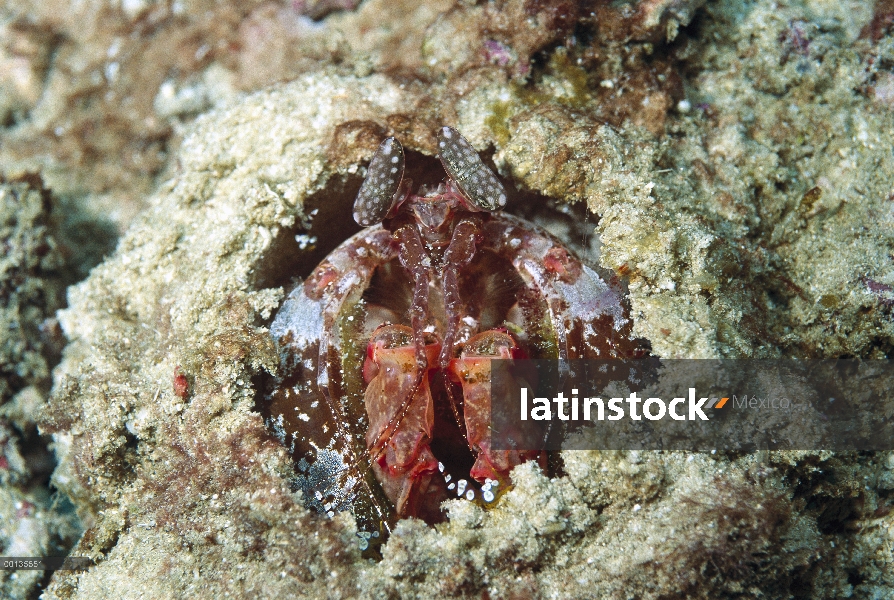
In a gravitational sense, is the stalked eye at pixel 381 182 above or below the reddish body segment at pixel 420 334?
above

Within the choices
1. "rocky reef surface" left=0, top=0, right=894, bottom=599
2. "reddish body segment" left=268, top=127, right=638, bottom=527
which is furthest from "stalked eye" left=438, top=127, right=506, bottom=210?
"rocky reef surface" left=0, top=0, right=894, bottom=599

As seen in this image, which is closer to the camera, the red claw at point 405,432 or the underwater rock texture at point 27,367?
the red claw at point 405,432

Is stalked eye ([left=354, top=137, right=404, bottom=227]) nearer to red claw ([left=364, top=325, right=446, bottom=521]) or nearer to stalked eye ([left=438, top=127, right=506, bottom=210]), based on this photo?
stalked eye ([left=438, top=127, right=506, bottom=210])

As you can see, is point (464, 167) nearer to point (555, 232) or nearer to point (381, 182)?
point (381, 182)

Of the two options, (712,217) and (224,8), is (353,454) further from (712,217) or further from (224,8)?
(224,8)

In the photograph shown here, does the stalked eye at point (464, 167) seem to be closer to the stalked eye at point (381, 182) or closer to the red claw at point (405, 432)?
the stalked eye at point (381, 182)

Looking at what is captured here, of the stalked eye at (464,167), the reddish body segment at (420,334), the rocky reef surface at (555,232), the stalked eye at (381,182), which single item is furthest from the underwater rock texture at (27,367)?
the stalked eye at (464,167)

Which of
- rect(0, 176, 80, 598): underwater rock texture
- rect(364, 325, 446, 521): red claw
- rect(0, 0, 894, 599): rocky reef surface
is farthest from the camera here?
rect(0, 176, 80, 598): underwater rock texture

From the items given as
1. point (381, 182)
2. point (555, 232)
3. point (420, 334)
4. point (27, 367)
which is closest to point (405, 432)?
point (420, 334)
